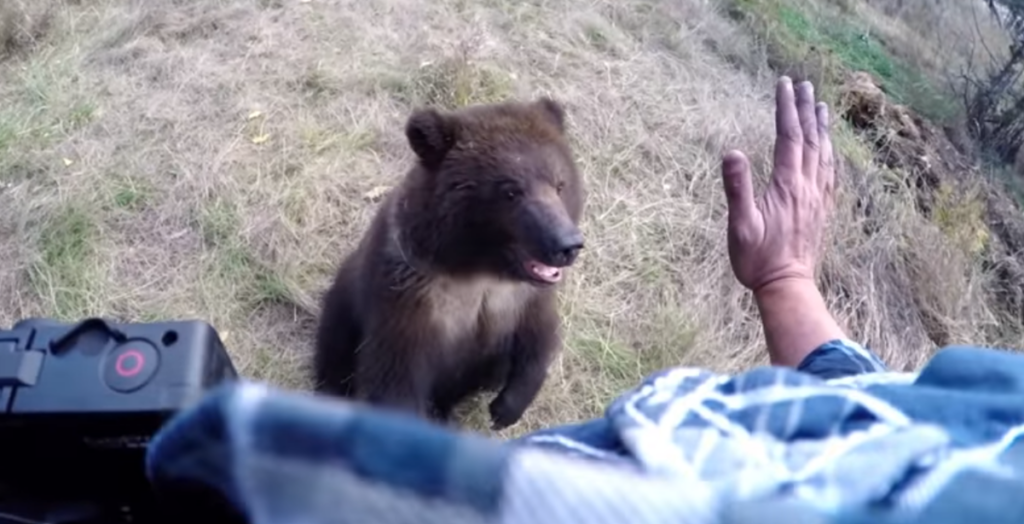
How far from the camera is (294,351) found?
395cm

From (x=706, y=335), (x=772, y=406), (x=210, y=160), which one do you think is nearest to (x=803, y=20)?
(x=706, y=335)

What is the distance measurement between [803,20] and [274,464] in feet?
21.9

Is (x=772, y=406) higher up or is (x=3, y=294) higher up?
(x=772, y=406)

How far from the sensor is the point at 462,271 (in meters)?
3.06

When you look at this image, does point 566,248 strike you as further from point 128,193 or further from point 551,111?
point 128,193

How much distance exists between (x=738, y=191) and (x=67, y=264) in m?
2.66

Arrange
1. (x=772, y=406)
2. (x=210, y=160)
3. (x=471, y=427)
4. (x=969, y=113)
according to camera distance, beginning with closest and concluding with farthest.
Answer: (x=772, y=406) → (x=471, y=427) → (x=210, y=160) → (x=969, y=113)

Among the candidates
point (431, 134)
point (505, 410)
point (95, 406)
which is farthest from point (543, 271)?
point (95, 406)

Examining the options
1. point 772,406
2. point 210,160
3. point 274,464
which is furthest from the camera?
point 210,160

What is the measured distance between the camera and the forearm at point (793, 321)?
215 centimetres

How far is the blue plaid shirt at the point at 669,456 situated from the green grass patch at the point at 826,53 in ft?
16.7

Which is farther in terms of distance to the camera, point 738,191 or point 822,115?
point 822,115

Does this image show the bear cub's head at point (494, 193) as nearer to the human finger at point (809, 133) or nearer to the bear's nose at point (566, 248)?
the bear's nose at point (566, 248)

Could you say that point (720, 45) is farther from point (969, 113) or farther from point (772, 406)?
point (772, 406)
